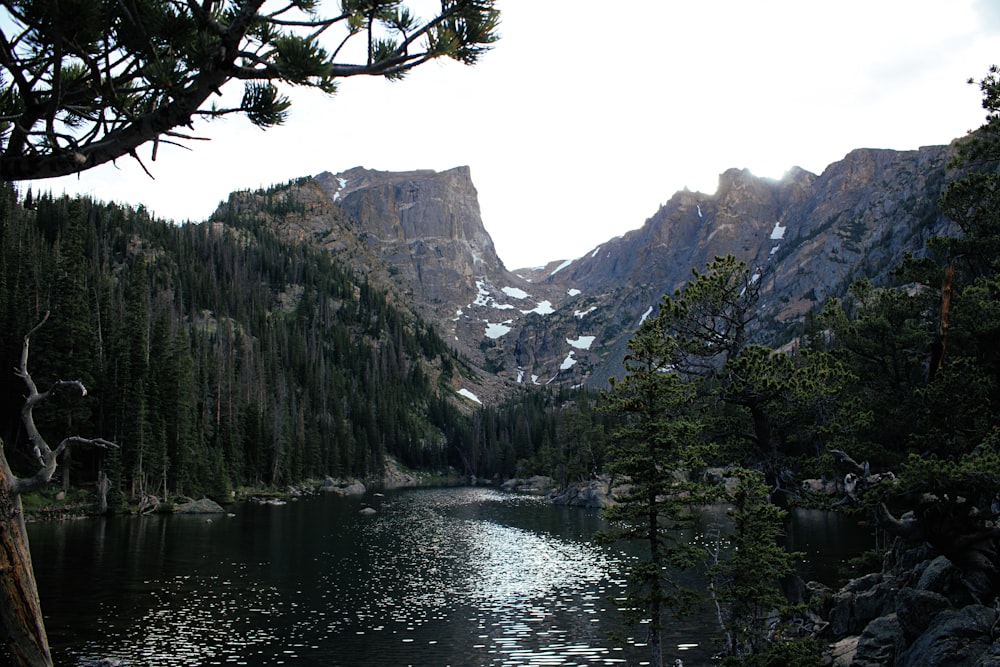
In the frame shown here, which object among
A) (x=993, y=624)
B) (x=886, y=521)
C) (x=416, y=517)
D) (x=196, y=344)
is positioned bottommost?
(x=416, y=517)

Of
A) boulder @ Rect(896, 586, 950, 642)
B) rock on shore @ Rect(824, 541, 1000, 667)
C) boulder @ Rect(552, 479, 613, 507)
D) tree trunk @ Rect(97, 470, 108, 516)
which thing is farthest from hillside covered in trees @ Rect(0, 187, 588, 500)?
boulder @ Rect(896, 586, 950, 642)

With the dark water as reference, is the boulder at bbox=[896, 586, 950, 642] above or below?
above

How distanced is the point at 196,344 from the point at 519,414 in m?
90.5

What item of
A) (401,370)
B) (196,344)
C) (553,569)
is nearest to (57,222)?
(196,344)

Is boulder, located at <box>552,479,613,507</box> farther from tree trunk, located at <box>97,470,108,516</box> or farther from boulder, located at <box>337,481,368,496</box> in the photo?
tree trunk, located at <box>97,470,108,516</box>

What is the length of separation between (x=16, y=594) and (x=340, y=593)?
30905 millimetres

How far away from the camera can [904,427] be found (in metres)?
26.3

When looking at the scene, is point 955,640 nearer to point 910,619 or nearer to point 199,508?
point 910,619

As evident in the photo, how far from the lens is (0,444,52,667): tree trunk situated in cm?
569

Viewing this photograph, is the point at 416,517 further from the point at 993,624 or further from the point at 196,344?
the point at 993,624

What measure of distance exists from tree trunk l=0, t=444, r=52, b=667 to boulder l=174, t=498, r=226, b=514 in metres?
67.7

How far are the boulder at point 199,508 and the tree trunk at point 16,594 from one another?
67.7 meters

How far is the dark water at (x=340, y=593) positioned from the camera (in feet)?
79.9

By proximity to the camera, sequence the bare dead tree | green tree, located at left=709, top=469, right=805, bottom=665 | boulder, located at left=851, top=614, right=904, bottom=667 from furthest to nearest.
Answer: boulder, located at left=851, top=614, right=904, bottom=667
green tree, located at left=709, top=469, right=805, bottom=665
the bare dead tree
